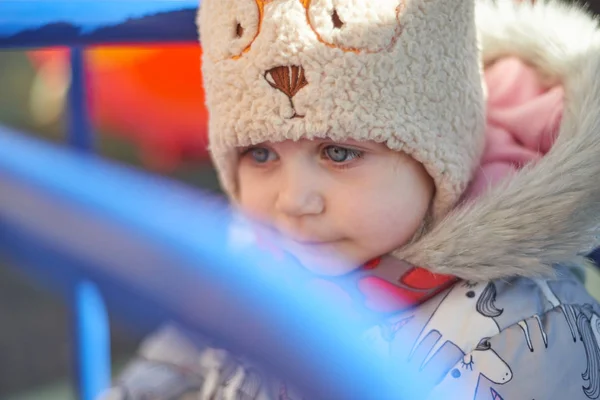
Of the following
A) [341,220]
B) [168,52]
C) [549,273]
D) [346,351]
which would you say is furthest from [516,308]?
[168,52]

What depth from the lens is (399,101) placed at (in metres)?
0.74

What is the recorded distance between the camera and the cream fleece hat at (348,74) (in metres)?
0.72

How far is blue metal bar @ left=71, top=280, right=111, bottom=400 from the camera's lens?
3.23 ft

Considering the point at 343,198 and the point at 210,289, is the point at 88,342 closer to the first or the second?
the point at 343,198

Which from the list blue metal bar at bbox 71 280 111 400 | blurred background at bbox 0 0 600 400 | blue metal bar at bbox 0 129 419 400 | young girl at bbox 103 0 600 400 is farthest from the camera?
blurred background at bbox 0 0 600 400

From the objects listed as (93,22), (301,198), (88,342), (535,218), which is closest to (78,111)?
(93,22)

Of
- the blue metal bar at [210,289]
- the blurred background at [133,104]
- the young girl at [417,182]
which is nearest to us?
the blue metal bar at [210,289]

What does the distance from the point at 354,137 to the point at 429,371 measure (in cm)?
23

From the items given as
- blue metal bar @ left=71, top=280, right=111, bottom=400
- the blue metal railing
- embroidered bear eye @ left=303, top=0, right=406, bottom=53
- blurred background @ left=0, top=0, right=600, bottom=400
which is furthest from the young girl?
blurred background @ left=0, top=0, right=600, bottom=400

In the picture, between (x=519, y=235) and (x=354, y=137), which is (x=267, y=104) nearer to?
(x=354, y=137)

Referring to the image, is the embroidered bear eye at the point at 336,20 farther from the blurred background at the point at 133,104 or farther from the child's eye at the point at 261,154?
the blurred background at the point at 133,104

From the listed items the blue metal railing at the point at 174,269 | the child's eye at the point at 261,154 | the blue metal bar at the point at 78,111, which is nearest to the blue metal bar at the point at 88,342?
the blue metal bar at the point at 78,111

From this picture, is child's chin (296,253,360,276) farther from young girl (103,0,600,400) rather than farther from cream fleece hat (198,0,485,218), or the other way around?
cream fleece hat (198,0,485,218)

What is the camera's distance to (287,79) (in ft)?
2.41
